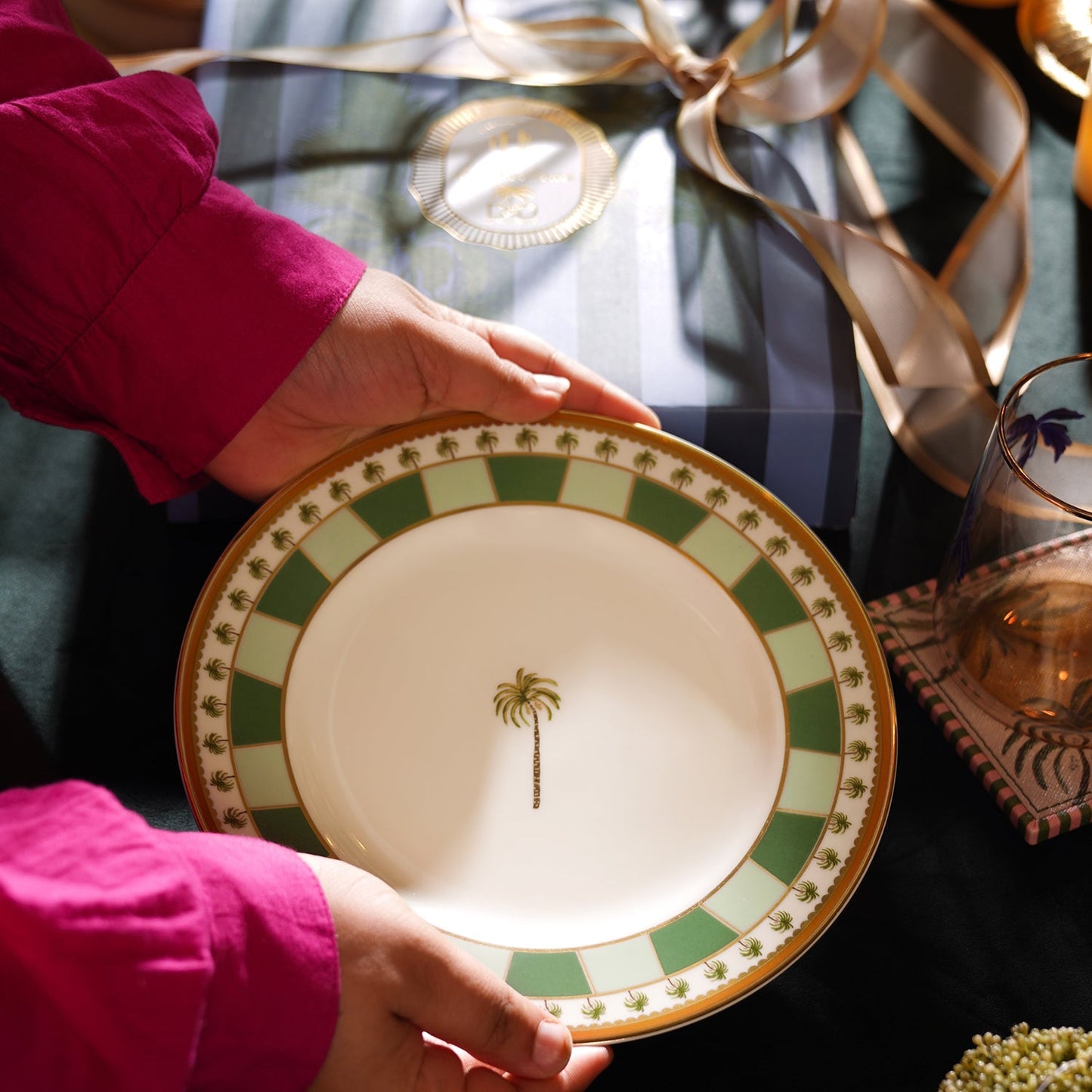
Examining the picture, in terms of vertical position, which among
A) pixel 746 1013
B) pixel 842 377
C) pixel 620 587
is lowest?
pixel 746 1013

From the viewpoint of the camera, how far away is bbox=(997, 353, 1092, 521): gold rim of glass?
447 millimetres

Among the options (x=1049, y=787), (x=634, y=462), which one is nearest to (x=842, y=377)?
(x=634, y=462)

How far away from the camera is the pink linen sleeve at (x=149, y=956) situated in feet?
1.18

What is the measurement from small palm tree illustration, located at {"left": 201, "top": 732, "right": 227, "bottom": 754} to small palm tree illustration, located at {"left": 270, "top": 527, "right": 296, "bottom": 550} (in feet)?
0.33

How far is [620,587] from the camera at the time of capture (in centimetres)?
57

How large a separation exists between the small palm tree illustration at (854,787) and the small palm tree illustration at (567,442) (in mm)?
222

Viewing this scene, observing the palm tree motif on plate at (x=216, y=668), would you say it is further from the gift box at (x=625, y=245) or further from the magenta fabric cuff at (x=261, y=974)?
the gift box at (x=625, y=245)

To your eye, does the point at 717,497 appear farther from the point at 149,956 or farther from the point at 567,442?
the point at 149,956

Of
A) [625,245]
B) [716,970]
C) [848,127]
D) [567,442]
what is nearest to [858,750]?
[716,970]

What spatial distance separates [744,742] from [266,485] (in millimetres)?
306

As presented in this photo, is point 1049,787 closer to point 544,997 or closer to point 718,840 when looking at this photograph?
point 718,840

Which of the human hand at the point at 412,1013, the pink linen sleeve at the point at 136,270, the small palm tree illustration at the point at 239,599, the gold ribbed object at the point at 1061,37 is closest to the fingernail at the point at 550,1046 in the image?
the human hand at the point at 412,1013

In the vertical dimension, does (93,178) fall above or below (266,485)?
above

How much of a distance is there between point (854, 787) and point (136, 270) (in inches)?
17.5
